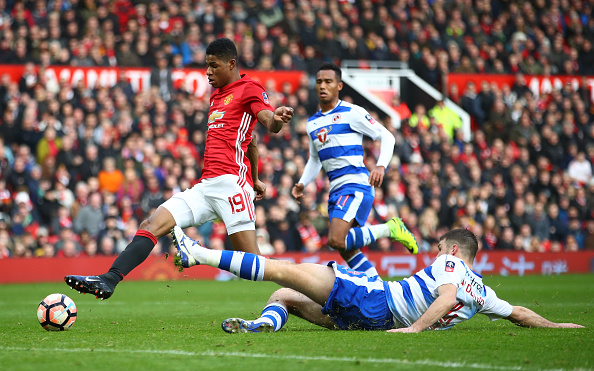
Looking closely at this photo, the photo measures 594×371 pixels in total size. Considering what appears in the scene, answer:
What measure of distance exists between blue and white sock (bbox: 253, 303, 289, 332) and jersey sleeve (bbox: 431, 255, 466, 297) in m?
1.20

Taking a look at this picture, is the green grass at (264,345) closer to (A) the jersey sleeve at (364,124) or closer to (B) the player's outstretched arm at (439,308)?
(B) the player's outstretched arm at (439,308)

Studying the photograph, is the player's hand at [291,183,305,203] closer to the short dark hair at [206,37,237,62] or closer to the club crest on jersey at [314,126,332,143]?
the club crest on jersey at [314,126,332,143]

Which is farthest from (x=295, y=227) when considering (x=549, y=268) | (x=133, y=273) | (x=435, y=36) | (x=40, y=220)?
(x=435, y=36)

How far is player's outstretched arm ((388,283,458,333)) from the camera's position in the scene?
5.81m

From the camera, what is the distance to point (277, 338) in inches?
230

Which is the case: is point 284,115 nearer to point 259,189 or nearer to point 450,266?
point 259,189

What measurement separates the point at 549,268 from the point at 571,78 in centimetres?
635

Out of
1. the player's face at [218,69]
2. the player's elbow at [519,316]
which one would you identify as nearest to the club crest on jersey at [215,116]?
the player's face at [218,69]

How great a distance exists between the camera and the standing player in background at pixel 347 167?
8.53 m

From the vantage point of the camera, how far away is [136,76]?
17.0m

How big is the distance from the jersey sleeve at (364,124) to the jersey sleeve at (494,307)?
109 inches

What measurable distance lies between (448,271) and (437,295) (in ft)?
0.71

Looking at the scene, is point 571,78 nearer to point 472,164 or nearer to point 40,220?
point 472,164

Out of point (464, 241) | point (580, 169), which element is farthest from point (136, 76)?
point (464, 241)
